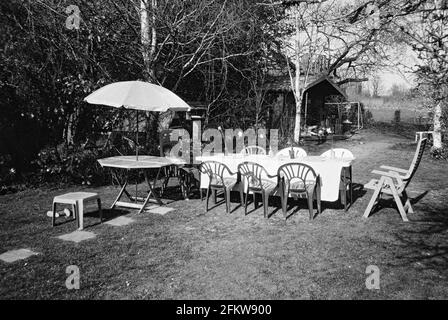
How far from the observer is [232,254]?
4574 millimetres

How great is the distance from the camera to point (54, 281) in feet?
12.5

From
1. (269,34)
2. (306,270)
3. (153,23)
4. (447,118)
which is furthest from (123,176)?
(447,118)

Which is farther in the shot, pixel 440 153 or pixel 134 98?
pixel 440 153

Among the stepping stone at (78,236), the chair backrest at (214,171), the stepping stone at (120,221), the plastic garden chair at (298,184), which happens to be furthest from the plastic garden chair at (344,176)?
the stepping stone at (78,236)

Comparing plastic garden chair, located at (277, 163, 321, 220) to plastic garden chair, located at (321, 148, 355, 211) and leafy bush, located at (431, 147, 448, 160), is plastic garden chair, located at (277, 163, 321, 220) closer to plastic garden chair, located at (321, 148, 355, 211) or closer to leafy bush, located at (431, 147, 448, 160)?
plastic garden chair, located at (321, 148, 355, 211)

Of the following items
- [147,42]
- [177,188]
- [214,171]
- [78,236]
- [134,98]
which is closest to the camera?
[78,236]

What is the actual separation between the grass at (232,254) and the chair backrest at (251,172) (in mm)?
508

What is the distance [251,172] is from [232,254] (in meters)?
2.14

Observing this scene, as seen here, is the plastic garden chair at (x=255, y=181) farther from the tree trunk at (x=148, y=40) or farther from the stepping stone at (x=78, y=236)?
the tree trunk at (x=148, y=40)

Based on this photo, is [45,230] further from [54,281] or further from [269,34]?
[269,34]

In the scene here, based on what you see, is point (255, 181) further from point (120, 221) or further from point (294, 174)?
point (120, 221)

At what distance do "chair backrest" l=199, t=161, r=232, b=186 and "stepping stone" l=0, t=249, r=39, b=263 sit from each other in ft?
10.1

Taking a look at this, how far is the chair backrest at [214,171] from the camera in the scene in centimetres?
660

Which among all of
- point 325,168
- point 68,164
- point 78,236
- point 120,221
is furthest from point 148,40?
point 78,236
